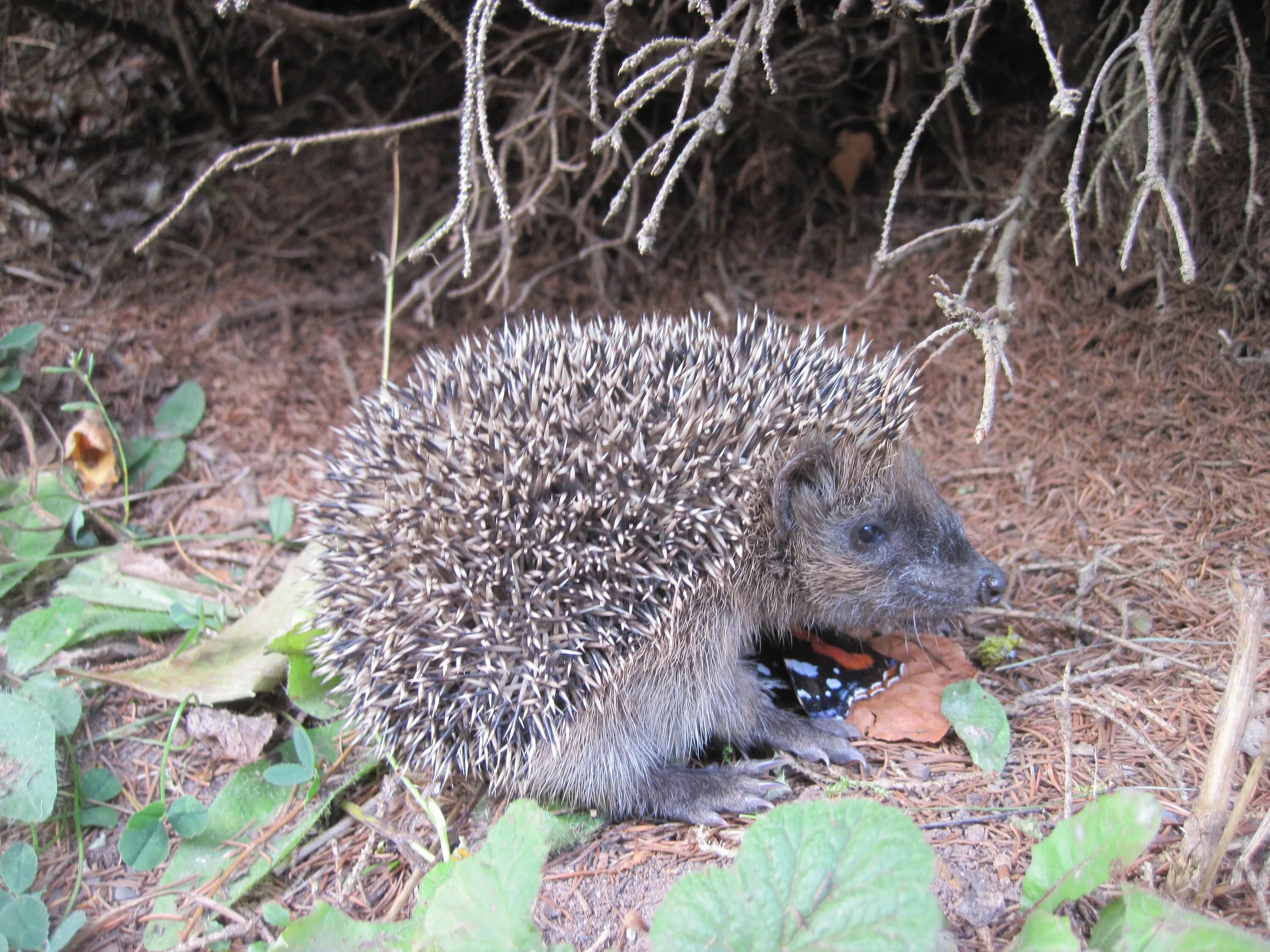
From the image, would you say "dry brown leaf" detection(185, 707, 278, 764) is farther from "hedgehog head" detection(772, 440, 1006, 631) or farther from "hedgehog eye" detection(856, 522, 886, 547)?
"hedgehog eye" detection(856, 522, 886, 547)

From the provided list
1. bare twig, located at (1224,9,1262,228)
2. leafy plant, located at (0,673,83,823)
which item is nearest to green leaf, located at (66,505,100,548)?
leafy plant, located at (0,673,83,823)

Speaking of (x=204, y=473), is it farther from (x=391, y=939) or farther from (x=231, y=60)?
(x=391, y=939)

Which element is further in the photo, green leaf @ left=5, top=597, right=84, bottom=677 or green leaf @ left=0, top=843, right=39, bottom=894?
green leaf @ left=5, top=597, right=84, bottom=677

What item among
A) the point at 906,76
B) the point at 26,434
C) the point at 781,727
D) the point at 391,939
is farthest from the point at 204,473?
the point at 906,76

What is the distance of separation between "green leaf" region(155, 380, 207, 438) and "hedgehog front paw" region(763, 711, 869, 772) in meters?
3.83

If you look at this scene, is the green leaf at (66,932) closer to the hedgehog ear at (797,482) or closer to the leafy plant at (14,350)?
the hedgehog ear at (797,482)

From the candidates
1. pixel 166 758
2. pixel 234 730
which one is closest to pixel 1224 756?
pixel 234 730

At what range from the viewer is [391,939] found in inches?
108

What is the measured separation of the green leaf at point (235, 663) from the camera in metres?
3.79

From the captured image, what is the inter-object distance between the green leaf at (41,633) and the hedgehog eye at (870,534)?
344cm

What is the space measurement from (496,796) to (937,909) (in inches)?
74.3

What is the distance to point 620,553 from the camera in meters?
3.05

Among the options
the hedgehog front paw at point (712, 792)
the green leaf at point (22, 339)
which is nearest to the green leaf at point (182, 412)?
the green leaf at point (22, 339)

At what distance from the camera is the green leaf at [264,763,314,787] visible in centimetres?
345
